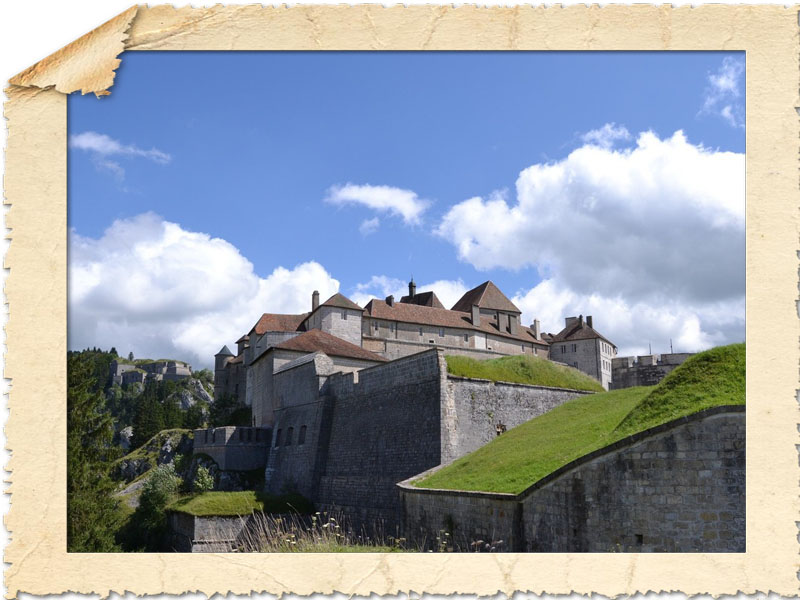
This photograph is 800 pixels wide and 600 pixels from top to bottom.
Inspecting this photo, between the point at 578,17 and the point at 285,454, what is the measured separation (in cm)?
2480

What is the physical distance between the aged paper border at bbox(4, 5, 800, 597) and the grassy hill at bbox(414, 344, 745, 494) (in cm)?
286

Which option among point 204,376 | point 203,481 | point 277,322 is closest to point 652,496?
point 203,481

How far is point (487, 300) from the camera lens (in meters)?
60.4

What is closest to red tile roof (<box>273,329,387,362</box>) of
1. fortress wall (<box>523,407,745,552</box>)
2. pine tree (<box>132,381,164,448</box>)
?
fortress wall (<box>523,407,745,552</box>)

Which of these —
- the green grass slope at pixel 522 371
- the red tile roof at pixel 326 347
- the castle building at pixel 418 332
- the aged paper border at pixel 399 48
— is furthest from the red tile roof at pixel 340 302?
the aged paper border at pixel 399 48

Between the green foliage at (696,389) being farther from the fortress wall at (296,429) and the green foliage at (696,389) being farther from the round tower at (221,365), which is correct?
the round tower at (221,365)

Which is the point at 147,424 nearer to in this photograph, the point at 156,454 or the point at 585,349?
the point at 156,454

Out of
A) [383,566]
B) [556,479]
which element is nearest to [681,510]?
[556,479]

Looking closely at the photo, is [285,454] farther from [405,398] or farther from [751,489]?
[751,489]

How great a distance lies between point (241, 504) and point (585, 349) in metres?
42.2

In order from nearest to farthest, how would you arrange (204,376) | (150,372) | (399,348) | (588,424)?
(588,424)
(399,348)
(204,376)
(150,372)

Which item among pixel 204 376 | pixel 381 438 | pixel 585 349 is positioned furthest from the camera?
pixel 204 376

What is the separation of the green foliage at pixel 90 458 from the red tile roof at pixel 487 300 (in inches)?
1546

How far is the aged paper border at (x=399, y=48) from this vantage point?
281 inches
